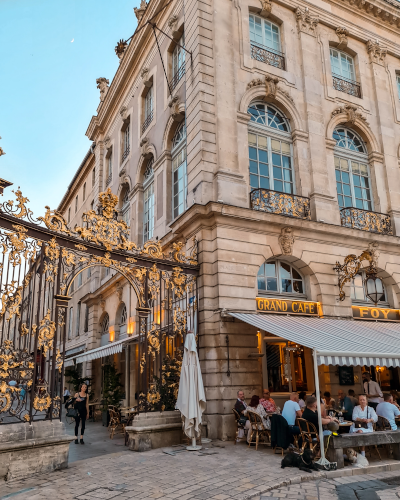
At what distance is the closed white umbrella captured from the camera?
29.0 ft

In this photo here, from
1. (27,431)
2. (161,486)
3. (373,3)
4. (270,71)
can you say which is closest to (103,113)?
(270,71)

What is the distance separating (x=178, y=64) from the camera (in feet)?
48.4

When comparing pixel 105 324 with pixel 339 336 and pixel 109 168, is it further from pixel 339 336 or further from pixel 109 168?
pixel 339 336

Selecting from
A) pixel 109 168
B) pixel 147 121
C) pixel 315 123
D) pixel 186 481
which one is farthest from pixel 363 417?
pixel 109 168

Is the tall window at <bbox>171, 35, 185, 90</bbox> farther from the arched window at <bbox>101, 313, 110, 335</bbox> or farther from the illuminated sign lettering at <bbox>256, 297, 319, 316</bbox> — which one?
the arched window at <bbox>101, 313, 110, 335</bbox>

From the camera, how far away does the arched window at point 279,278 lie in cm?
1190

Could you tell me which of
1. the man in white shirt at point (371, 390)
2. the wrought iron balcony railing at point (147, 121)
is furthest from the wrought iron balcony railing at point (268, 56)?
the man in white shirt at point (371, 390)

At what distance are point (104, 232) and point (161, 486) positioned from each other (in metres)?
5.06

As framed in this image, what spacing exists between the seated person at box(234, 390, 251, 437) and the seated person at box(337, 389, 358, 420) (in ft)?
6.95

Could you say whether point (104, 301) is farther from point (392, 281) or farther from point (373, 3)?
point (373, 3)

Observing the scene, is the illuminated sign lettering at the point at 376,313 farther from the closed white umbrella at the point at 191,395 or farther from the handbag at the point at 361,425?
the closed white umbrella at the point at 191,395

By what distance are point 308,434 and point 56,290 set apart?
204 inches

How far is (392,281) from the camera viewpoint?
44.9 feet

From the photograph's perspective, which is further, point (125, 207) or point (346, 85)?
point (125, 207)
